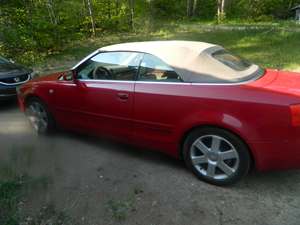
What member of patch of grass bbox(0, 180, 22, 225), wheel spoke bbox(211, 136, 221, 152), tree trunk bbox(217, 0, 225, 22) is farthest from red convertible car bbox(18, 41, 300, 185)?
tree trunk bbox(217, 0, 225, 22)

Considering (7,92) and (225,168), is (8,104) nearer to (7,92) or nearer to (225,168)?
(7,92)

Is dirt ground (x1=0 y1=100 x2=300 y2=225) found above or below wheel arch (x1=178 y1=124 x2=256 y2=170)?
below

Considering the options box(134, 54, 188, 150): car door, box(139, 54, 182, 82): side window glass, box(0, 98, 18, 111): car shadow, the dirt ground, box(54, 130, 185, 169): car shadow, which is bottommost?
box(0, 98, 18, 111): car shadow

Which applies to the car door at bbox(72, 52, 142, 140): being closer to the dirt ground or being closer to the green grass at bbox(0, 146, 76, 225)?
the dirt ground

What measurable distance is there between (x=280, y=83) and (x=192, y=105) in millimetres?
947

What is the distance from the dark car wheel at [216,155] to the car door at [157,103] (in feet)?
0.87

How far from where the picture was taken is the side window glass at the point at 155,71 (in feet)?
11.2

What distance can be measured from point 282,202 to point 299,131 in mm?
744

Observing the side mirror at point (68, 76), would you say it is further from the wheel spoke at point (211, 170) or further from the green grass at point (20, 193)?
the wheel spoke at point (211, 170)

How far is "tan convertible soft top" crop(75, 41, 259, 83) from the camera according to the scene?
10.7ft

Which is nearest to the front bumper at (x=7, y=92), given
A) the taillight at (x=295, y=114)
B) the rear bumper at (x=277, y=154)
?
the rear bumper at (x=277, y=154)

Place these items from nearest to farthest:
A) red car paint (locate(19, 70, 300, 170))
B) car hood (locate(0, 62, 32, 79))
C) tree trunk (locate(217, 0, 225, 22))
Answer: red car paint (locate(19, 70, 300, 170)) < car hood (locate(0, 62, 32, 79)) < tree trunk (locate(217, 0, 225, 22))

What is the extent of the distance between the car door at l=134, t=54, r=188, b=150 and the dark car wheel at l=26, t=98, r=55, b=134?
5.45 feet

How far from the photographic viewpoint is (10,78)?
644cm
